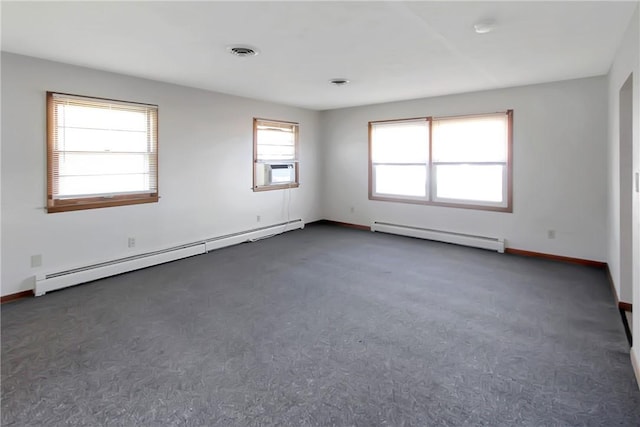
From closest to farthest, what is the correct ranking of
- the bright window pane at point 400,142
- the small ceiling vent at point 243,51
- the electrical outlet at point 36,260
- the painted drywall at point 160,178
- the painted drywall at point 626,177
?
the painted drywall at point 626,177 → the small ceiling vent at point 243,51 → the painted drywall at point 160,178 → the electrical outlet at point 36,260 → the bright window pane at point 400,142

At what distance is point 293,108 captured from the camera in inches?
268

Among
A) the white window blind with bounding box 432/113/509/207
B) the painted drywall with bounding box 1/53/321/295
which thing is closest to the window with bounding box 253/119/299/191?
the painted drywall with bounding box 1/53/321/295

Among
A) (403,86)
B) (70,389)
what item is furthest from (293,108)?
(70,389)

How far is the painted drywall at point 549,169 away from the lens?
180 inches

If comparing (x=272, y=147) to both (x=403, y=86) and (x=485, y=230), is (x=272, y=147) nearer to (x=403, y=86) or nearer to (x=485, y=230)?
(x=403, y=86)

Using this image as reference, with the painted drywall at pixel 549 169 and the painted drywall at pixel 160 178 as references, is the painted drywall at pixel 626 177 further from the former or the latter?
the painted drywall at pixel 160 178

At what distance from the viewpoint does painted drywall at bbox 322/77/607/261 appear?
15.0 feet

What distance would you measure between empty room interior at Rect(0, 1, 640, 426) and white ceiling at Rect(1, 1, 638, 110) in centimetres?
3

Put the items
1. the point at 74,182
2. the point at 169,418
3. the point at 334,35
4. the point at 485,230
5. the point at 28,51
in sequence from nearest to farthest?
the point at 169,418 < the point at 334,35 < the point at 28,51 < the point at 74,182 < the point at 485,230

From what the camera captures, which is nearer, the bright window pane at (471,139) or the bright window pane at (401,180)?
the bright window pane at (471,139)

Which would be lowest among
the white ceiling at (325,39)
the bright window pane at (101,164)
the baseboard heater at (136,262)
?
the baseboard heater at (136,262)

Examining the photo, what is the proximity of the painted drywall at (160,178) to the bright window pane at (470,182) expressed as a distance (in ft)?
8.51

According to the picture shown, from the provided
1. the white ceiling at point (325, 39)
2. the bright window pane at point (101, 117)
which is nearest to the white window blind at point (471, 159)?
the white ceiling at point (325, 39)

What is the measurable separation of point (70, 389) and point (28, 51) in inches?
124
